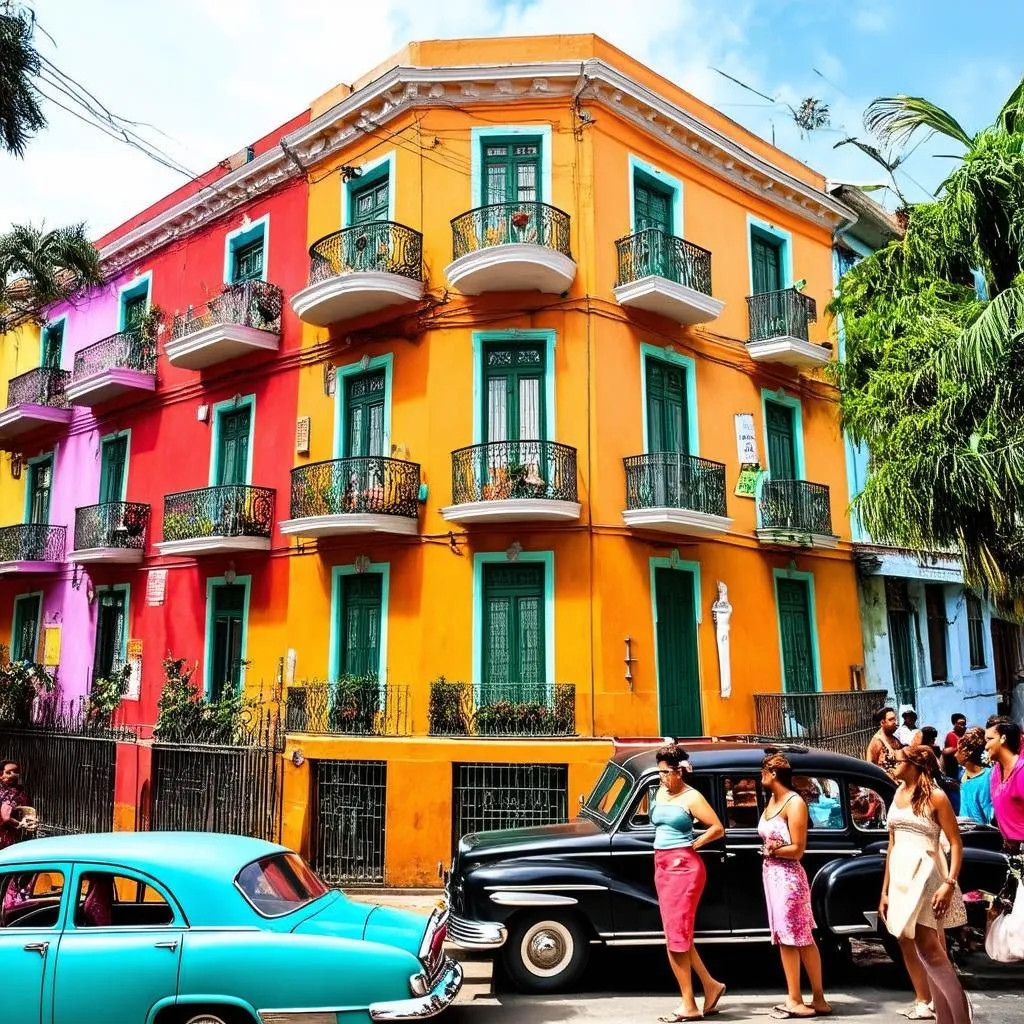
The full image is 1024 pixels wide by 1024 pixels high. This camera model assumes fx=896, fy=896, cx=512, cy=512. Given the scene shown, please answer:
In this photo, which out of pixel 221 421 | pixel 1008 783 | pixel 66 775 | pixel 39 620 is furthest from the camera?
pixel 39 620

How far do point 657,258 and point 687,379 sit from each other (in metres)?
2.17

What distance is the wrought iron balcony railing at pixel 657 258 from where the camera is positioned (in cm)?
1454

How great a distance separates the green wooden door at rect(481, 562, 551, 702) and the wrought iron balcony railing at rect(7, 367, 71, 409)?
1350 centimetres

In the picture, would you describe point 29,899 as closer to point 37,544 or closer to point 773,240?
point 773,240

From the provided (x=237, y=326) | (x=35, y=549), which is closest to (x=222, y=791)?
(x=237, y=326)

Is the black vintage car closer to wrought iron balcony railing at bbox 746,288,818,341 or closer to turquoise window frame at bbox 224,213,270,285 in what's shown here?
wrought iron balcony railing at bbox 746,288,818,341

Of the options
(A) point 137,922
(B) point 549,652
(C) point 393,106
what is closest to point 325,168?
(C) point 393,106

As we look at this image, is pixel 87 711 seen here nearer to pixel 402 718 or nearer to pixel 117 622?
pixel 117 622

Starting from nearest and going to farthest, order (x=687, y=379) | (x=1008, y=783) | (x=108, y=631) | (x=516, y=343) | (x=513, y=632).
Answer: (x=1008, y=783) < (x=513, y=632) < (x=516, y=343) < (x=687, y=379) < (x=108, y=631)

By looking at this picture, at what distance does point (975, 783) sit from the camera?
877 centimetres

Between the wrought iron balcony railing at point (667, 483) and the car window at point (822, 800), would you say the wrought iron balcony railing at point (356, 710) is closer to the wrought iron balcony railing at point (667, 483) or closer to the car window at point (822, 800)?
the wrought iron balcony railing at point (667, 483)

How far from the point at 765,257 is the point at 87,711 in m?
16.0

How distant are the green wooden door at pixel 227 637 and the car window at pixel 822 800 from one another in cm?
1150

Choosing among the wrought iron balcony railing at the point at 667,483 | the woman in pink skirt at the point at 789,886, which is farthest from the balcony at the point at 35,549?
the woman in pink skirt at the point at 789,886
